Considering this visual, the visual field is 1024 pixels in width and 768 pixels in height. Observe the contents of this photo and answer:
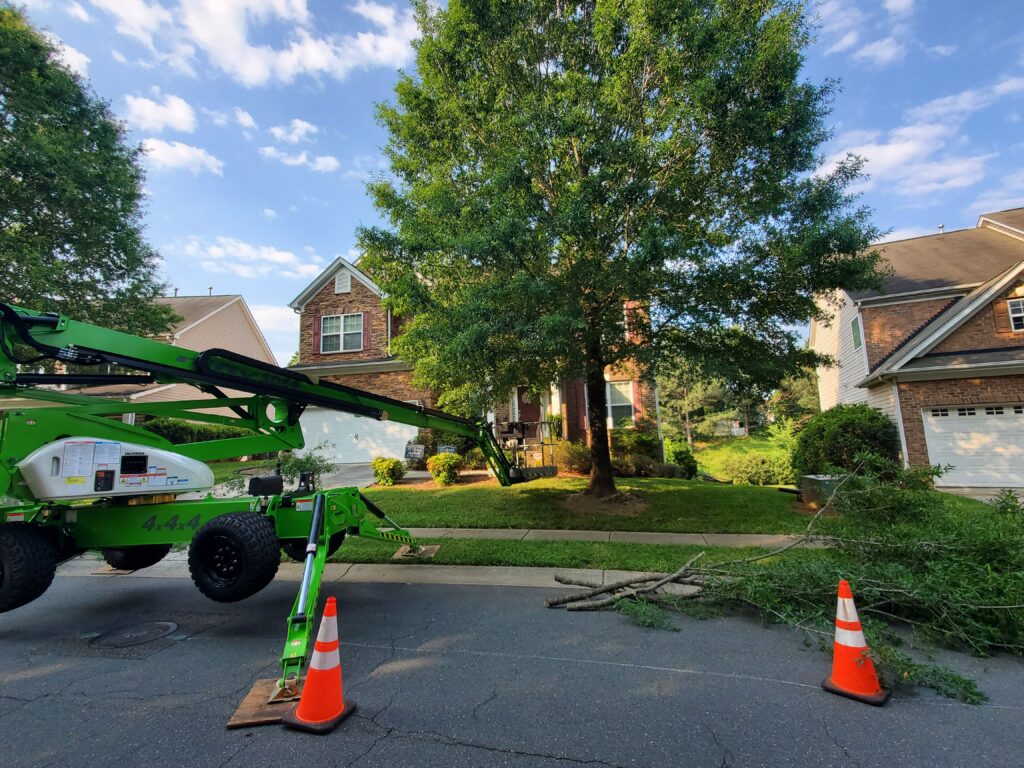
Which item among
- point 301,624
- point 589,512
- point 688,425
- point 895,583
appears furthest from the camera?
point 688,425

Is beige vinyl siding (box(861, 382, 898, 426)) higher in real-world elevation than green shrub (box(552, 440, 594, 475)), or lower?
higher

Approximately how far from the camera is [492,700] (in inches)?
131

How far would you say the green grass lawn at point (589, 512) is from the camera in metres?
9.03

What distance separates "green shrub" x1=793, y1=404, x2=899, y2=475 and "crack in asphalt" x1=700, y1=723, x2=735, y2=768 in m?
11.6

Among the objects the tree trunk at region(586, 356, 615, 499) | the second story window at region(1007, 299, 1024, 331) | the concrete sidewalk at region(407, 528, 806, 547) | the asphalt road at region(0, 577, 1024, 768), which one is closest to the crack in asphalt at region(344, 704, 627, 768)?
the asphalt road at region(0, 577, 1024, 768)

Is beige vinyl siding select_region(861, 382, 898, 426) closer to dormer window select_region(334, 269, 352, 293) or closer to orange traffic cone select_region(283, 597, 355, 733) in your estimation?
orange traffic cone select_region(283, 597, 355, 733)

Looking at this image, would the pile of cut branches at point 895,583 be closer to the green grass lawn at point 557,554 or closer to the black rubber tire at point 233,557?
the green grass lawn at point 557,554

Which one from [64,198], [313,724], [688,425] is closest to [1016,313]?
[313,724]

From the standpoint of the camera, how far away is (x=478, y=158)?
1012 centimetres

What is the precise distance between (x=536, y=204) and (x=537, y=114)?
4.63ft

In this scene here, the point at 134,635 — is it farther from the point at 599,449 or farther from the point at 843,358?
the point at 843,358

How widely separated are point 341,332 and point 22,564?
16382mm

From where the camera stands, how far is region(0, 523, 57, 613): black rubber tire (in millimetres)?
4223

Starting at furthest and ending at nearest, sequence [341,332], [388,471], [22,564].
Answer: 1. [341,332]
2. [388,471]
3. [22,564]
